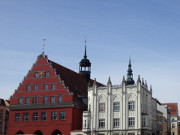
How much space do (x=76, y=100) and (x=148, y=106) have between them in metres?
17.4

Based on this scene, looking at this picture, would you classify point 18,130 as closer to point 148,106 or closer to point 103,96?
point 103,96

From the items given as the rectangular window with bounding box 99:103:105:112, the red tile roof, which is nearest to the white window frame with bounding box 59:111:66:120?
the rectangular window with bounding box 99:103:105:112

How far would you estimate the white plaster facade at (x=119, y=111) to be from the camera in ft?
235

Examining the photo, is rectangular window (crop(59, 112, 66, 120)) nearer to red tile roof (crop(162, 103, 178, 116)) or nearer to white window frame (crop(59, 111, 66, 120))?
white window frame (crop(59, 111, 66, 120))

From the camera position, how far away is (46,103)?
267ft

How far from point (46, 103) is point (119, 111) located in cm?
1912

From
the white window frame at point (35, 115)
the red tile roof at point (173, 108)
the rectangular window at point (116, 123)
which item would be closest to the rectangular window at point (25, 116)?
the white window frame at point (35, 115)

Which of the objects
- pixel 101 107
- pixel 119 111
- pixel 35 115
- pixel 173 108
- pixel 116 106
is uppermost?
Answer: pixel 173 108

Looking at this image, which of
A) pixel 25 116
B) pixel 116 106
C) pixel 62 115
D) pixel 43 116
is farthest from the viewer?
pixel 25 116

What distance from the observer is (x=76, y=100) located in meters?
80.8

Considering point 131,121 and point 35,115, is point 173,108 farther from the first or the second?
point 35,115

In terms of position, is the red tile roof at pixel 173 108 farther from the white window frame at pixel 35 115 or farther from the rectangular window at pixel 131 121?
the white window frame at pixel 35 115

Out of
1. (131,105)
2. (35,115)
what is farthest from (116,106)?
(35,115)

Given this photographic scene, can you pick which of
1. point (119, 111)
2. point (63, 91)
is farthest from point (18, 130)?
point (119, 111)
